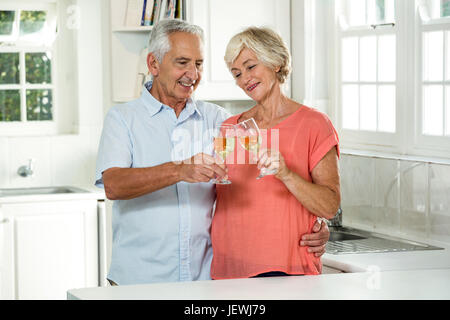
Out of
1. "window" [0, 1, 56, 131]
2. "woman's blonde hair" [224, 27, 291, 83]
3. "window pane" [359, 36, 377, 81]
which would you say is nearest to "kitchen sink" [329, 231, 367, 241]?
"window pane" [359, 36, 377, 81]

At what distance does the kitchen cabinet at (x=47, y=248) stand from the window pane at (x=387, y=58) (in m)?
1.77

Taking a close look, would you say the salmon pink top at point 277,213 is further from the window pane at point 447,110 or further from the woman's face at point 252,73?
the window pane at point 447,110

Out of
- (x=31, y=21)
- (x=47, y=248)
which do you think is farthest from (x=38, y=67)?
(x=47, y=248)

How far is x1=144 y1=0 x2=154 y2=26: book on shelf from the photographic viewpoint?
432cm

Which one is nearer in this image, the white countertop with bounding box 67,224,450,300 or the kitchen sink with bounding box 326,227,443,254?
the white countertop with bounding box 67,224,450,300

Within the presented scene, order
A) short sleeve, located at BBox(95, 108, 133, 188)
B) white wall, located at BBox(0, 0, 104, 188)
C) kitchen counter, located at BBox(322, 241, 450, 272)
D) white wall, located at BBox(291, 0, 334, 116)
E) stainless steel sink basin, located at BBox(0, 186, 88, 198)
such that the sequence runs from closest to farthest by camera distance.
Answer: short sleeve, located at BBox(95, 108, 133, 188) < kitchen counter, located at BBox(322, 241, 450, 272) < white wall, located at BBox(291, 0, 334, 116) < stainless steel sink basin, located at BBox(0, 186, 88, 198) < white wall, located at BBox(0, 0, 104, 188)

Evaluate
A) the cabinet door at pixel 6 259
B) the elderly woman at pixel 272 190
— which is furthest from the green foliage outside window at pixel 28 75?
the elderly woman at pixel 272 190

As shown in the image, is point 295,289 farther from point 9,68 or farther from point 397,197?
point 9,68

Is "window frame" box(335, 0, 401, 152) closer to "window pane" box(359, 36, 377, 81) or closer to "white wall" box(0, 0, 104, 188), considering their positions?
"window pane" box(359, 36, 377, 81)

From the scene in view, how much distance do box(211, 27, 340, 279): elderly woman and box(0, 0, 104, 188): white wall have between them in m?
2.64

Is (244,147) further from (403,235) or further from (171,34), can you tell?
(403,235)
